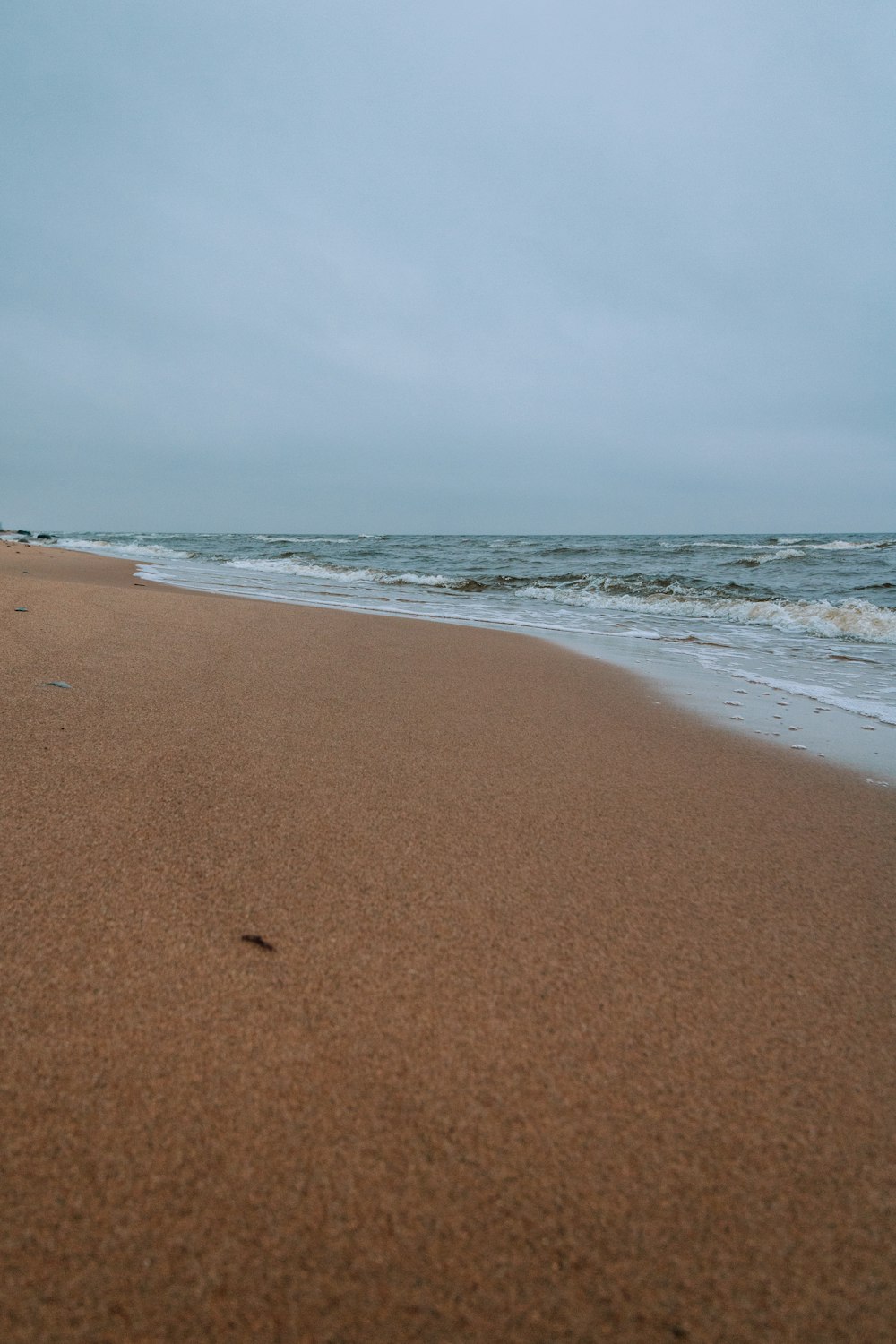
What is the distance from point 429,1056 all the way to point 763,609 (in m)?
10.1

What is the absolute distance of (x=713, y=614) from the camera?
10352 mm

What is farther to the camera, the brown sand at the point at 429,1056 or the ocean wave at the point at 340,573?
the ocean wave at the point at 340,573

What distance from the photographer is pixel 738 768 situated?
2.64 meters

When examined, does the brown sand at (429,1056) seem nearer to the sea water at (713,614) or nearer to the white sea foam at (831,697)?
the sea water at (713,614)

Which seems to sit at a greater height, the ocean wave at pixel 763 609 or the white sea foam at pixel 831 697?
the ocean wave at pixel 763 609

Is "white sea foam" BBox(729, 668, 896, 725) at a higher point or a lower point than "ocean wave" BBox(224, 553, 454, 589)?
lower

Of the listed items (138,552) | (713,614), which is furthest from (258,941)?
(138,552)

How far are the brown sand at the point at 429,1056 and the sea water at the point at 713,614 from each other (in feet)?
5.36

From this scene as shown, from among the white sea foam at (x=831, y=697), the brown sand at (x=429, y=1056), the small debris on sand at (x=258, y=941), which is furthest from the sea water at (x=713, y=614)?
the small debris on sand at (x=258, y=941)

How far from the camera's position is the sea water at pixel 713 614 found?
12.6ft

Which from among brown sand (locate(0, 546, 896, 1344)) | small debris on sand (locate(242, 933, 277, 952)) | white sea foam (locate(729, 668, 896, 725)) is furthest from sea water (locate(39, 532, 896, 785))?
small debris on sand (locate(242, 933, 277, 952))

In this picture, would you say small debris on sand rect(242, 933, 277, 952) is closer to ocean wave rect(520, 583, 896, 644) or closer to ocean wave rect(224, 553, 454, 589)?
ocean wave rect(520, 583, 896, 644)

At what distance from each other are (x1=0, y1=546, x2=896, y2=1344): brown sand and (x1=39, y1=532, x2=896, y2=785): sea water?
163 cm

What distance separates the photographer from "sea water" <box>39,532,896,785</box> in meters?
3.84
